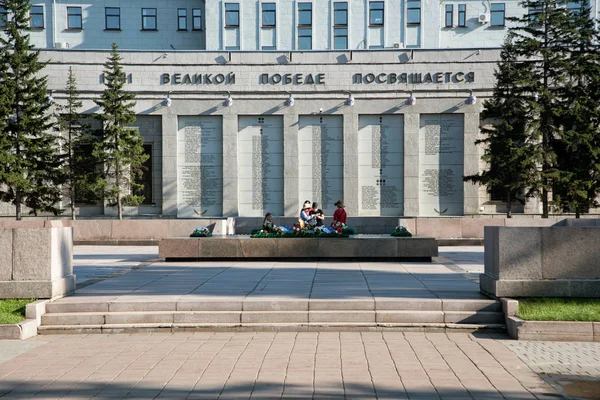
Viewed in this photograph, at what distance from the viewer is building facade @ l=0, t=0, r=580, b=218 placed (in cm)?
3566

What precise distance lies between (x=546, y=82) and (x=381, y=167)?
30.1 ft

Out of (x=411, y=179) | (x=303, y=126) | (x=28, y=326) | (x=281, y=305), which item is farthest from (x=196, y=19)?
(x=28, y=326)

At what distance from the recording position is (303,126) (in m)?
36.2

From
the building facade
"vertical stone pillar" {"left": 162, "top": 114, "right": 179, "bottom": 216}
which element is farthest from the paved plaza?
"vertical stone pillar" {"left": 162, "top": 114, "right": 179, "bottom": 216}

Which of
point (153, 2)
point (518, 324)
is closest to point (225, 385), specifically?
point (518, 324)

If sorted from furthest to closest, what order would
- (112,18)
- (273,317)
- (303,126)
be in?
1. (112,18)
2. (303,126)
3. (273,317)

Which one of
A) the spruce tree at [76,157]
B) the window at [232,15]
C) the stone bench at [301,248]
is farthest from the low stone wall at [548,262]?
the window at [232,15]

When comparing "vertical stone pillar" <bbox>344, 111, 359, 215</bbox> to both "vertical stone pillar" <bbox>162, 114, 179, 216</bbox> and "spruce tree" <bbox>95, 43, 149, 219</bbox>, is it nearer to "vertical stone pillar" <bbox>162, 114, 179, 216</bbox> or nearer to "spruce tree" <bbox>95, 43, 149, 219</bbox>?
"vertical stone pillar" <bbox>162, 114, 179, 216</bbox>

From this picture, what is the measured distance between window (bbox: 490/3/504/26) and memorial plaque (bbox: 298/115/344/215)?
19.9m

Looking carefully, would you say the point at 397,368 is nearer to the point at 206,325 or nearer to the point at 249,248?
the point at 206,325

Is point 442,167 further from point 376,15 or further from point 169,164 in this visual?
point 376,15

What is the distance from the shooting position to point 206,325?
34.6 ft

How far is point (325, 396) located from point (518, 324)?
413 centimetres

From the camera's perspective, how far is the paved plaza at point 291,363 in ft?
23.2
